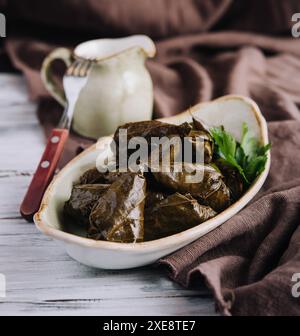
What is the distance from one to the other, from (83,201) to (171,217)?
0.25 meters

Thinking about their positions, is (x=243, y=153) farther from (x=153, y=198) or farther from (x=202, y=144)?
(x=153, y=198)

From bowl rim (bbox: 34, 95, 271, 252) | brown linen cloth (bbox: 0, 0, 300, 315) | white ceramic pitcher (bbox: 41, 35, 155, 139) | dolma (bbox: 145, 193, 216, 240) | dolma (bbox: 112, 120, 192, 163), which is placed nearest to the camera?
bowl rim (bbox: 34, 95, 271, 252)

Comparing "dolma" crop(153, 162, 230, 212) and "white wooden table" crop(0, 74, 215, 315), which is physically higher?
"dolma" crop(153, 162, 230, 212)

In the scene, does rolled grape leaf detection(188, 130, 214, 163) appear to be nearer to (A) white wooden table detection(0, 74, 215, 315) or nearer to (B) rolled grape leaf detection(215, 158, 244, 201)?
(B) rolled grape leaf detection(215, 158, 244, 201)

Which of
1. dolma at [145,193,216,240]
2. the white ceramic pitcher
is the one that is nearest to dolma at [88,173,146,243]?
dolma at [145,193,216,240]

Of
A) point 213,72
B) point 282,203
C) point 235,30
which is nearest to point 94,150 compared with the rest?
point 282,203

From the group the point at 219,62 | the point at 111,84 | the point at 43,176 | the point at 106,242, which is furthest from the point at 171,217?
→ the point at 219,62

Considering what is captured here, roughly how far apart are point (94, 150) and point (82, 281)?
0.47 m

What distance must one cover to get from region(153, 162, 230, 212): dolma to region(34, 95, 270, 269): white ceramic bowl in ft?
0.16

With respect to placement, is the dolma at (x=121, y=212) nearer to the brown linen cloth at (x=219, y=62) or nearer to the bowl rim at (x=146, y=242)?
the bowl rim at (x=146, y=242)

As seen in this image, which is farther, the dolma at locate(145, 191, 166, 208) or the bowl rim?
the dolma at locate(145, 191, 166, 208)

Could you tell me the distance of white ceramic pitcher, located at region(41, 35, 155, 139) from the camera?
7.54 ft

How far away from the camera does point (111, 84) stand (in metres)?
2.31

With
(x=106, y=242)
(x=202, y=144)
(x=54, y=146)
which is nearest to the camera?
(x=106, y=242)
